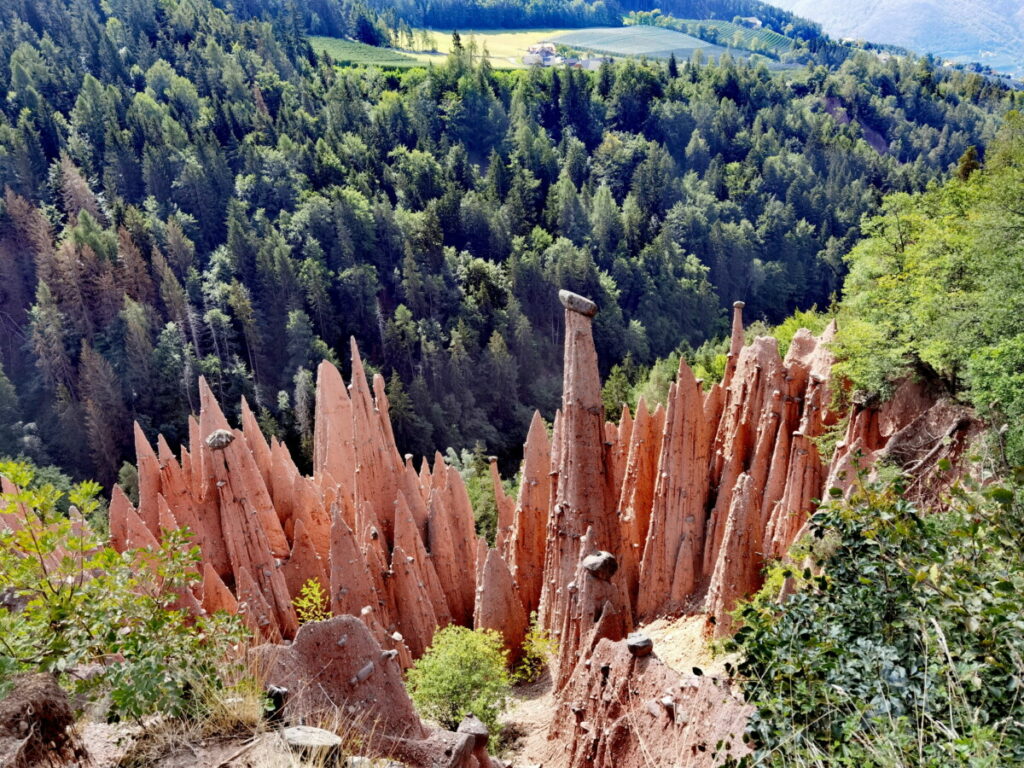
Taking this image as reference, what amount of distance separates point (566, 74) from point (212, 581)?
85.1 m

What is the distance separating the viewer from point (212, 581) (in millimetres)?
15461

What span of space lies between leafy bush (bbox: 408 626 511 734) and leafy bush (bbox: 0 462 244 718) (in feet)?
26.8

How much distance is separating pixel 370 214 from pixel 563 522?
1831 inches

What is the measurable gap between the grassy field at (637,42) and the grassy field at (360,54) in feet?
133

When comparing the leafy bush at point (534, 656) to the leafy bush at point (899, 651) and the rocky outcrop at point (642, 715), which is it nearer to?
the rocky outcrop at point (642, 715)

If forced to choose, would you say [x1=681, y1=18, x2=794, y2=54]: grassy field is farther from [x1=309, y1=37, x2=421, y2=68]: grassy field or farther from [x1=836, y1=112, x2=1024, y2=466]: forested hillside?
[x1=836, y1=112, x2=1024, y2=466]: forested hillside

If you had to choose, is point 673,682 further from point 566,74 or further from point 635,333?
point 566,74

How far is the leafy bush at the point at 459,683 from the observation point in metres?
14.1

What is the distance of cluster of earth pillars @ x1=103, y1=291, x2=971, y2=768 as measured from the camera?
11.2m

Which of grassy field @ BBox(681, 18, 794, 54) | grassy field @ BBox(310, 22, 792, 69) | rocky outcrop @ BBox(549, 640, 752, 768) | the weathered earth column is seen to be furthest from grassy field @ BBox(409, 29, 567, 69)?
rocky outcrop @ BBox(549, 640, 752, 768)

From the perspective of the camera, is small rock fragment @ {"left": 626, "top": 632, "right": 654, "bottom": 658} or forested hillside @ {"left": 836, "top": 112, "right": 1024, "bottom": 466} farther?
forested hillside @ {"left": 836, "top": 112, "right": 1024, "bottom": 466}

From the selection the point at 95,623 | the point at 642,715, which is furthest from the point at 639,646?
the point at 95,623

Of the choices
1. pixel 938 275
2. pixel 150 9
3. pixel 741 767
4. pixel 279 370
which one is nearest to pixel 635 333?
pixel 279 370

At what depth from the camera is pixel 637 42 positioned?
146 m
